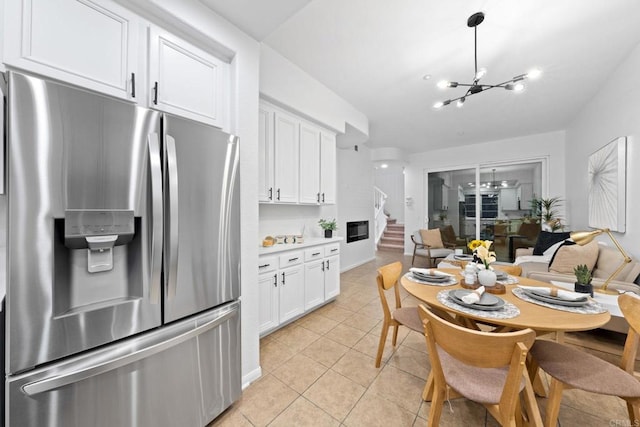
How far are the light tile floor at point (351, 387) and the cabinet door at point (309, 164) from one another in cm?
161

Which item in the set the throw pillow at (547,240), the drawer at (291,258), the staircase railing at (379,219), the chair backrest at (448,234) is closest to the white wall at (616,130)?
the throw pillow at (547,240)

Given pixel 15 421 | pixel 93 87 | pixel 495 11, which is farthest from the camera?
pixel 495 11

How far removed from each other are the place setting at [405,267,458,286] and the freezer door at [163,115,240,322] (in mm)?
1404

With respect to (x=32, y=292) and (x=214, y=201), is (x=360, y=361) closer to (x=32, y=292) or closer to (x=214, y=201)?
(x=214, y=201)

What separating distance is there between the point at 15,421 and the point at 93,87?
145 centimetres

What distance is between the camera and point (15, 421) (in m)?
0.86

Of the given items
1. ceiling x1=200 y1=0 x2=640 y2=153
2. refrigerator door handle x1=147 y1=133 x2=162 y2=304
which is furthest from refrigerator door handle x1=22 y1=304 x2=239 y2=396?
ceiling x1=200 y1=0 x2=640 y2=153

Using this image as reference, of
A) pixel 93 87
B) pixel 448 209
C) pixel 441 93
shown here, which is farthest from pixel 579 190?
pixel 93 87

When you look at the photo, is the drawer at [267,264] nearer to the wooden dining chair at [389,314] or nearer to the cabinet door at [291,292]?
the cabinet door at [291,292]

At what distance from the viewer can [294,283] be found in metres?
2.74

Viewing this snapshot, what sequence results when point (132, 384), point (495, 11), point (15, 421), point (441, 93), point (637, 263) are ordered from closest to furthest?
point (15, 421), point (132, 384), point (495, 11), point (637, 263), point (441, 93)

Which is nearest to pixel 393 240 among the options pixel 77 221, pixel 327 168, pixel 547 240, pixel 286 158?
pixel 547 240

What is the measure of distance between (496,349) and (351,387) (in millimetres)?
1209

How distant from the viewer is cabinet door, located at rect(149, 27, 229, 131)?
1.42 meters
